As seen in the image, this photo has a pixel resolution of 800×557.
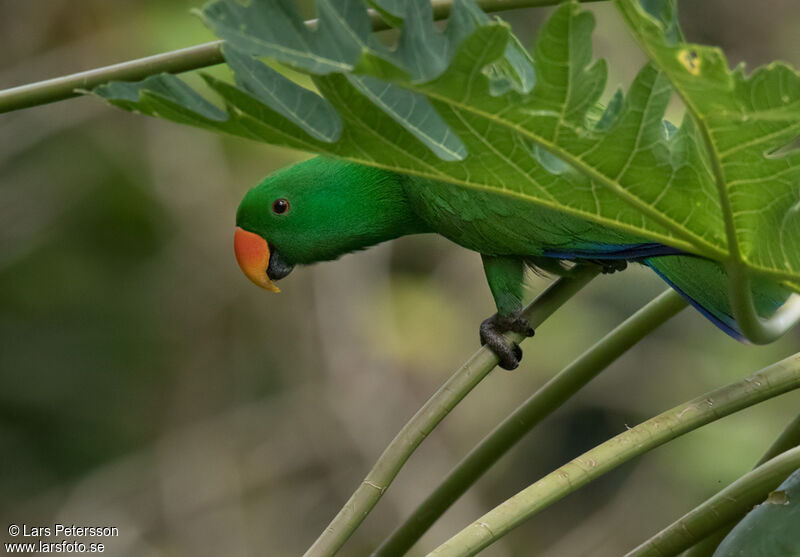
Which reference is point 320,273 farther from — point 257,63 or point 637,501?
point 257,63

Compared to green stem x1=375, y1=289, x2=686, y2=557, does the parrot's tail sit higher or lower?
higher

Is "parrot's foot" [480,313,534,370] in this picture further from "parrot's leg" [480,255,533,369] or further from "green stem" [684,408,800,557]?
"green stem" [684,408,800,557]

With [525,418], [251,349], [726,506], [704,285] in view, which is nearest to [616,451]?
[726,506]

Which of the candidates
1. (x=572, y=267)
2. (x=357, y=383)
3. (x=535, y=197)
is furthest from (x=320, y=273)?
(x=535, y=197)

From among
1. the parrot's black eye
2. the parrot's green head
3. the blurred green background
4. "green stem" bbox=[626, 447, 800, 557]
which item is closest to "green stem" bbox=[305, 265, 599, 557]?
"green stem" bbox=[626, 447, 800, 557]

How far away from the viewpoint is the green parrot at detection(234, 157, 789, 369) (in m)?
1.30

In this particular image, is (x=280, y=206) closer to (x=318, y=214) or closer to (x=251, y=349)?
(x=318, y=214)

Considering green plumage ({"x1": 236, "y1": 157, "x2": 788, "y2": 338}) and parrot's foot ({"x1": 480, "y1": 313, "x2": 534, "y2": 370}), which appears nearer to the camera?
green plumage ({"x1": 236, "y1": 157, "x2": 788, "y2": 338})

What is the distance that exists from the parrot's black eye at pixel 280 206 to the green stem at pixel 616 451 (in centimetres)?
109

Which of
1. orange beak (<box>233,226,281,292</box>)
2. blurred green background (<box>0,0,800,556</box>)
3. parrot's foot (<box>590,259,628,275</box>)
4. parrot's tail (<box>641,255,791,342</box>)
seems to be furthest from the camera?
blurred green background (<box>0,0,800,556</box>)

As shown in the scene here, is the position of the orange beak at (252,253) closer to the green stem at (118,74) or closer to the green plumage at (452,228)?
the green plumage at (452,228)

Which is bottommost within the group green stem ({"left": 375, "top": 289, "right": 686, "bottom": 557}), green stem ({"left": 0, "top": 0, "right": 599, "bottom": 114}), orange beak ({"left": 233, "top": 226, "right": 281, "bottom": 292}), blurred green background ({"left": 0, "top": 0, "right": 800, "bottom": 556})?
blurred green background ({"left": 0, "top": 0, "right": 800, "bottom": 556})

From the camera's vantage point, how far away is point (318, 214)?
1.79m

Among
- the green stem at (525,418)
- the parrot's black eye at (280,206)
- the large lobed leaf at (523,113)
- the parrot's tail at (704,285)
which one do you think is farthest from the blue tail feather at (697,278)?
the parrot's black eye at (280,206)
